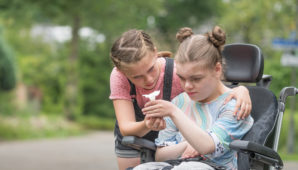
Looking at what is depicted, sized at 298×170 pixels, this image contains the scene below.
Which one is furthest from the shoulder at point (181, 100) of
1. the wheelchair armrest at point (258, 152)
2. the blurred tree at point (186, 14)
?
the blurred tree at point (186, 14)

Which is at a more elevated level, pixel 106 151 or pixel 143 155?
pixel 143 155

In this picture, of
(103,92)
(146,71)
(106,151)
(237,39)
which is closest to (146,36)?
(146,71)

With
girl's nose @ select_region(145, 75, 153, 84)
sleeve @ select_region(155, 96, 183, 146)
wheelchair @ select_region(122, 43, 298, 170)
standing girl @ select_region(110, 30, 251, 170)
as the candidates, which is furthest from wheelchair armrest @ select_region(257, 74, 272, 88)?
girl's nose @ select_region(145, 75, 153, 84)

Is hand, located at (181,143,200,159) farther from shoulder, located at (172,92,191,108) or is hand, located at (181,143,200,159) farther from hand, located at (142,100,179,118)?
hand, located at (142,100,179,118)

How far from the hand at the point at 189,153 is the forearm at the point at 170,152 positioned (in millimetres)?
30

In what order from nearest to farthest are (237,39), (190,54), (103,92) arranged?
(190,54), (237,39), (103,92)

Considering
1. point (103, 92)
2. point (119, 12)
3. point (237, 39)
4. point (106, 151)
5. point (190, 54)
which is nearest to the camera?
point (190, 54)

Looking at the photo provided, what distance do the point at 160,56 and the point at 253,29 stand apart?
48.0 feet

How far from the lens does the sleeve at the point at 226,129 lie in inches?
110

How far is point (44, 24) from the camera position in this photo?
41.9 m

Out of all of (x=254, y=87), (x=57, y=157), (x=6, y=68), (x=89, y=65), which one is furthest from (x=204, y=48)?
(x=89, y=65)

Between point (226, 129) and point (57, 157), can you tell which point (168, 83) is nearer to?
point (226, 129)

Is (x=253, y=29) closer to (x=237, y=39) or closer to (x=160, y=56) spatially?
(x=237, y=39)

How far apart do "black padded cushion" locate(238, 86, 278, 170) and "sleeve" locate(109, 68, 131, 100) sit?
80cm
